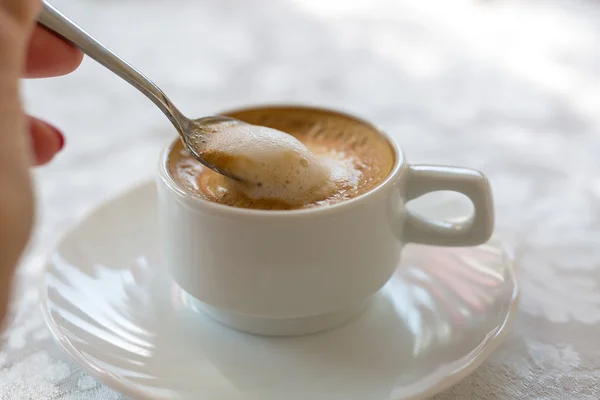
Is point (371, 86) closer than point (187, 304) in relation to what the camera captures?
No

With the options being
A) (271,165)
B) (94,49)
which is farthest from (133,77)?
(271,165)

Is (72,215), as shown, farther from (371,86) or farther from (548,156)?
(548,156)

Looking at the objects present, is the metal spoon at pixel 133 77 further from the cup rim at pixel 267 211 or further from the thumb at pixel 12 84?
the thumb at pixel 12 84

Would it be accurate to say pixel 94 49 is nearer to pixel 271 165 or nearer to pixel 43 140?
pixel 43 140

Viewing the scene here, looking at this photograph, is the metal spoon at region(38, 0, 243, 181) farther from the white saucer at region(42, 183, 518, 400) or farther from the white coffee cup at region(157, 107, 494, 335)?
the white saucer at region(42, 183, 518, 400)

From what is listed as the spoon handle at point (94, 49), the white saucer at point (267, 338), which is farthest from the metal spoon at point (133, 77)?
the white saucer at point (267, 338)

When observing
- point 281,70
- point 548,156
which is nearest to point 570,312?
point 548,156
